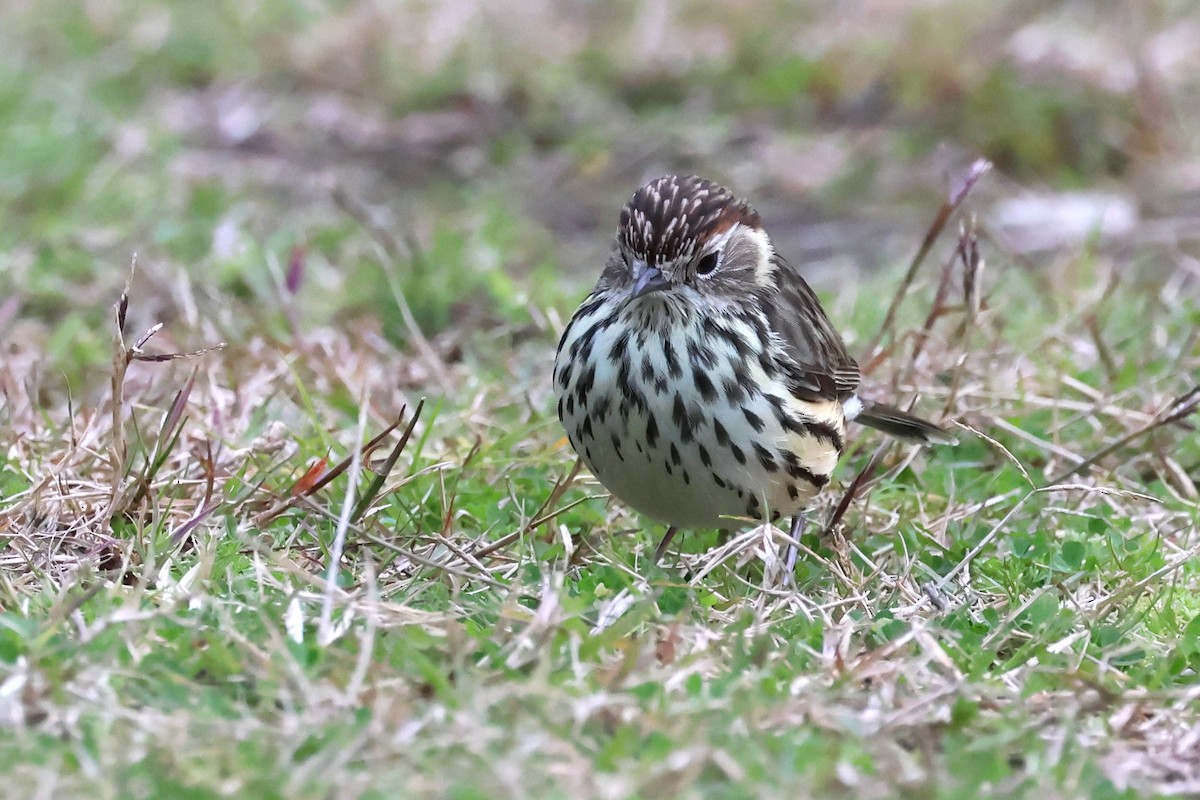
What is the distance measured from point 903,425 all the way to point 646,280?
116 cm

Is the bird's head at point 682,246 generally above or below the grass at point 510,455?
above

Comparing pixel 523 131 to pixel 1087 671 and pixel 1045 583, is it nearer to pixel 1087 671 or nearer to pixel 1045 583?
pixel 1045 583

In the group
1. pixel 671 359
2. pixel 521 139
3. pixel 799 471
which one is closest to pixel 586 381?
pixel 671 359

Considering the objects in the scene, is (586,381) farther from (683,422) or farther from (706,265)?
(706,265)

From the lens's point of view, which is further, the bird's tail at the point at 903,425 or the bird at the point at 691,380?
the bird's tail at the point at 903,425

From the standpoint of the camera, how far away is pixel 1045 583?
14.7 feet

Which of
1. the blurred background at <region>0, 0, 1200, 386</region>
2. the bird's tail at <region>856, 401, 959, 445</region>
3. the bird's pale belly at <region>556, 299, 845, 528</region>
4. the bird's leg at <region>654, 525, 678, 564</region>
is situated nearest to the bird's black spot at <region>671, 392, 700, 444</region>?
the bird's pale belly at <region>556, 299, 845, 528</region>

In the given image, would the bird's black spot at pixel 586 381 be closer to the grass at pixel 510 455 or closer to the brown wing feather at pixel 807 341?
the grass at pixel 510 455

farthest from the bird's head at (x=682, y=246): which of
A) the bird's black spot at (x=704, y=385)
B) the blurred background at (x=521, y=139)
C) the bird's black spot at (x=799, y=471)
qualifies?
the blurred background at (x=521, y=139)

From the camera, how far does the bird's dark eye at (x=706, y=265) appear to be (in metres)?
4.51

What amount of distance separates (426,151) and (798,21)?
9.05ft

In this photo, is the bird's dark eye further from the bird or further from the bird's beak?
the bird's beak

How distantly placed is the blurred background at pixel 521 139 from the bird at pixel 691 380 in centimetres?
182

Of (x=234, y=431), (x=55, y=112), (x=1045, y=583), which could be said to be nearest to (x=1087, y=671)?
(x=1045, y=583)
